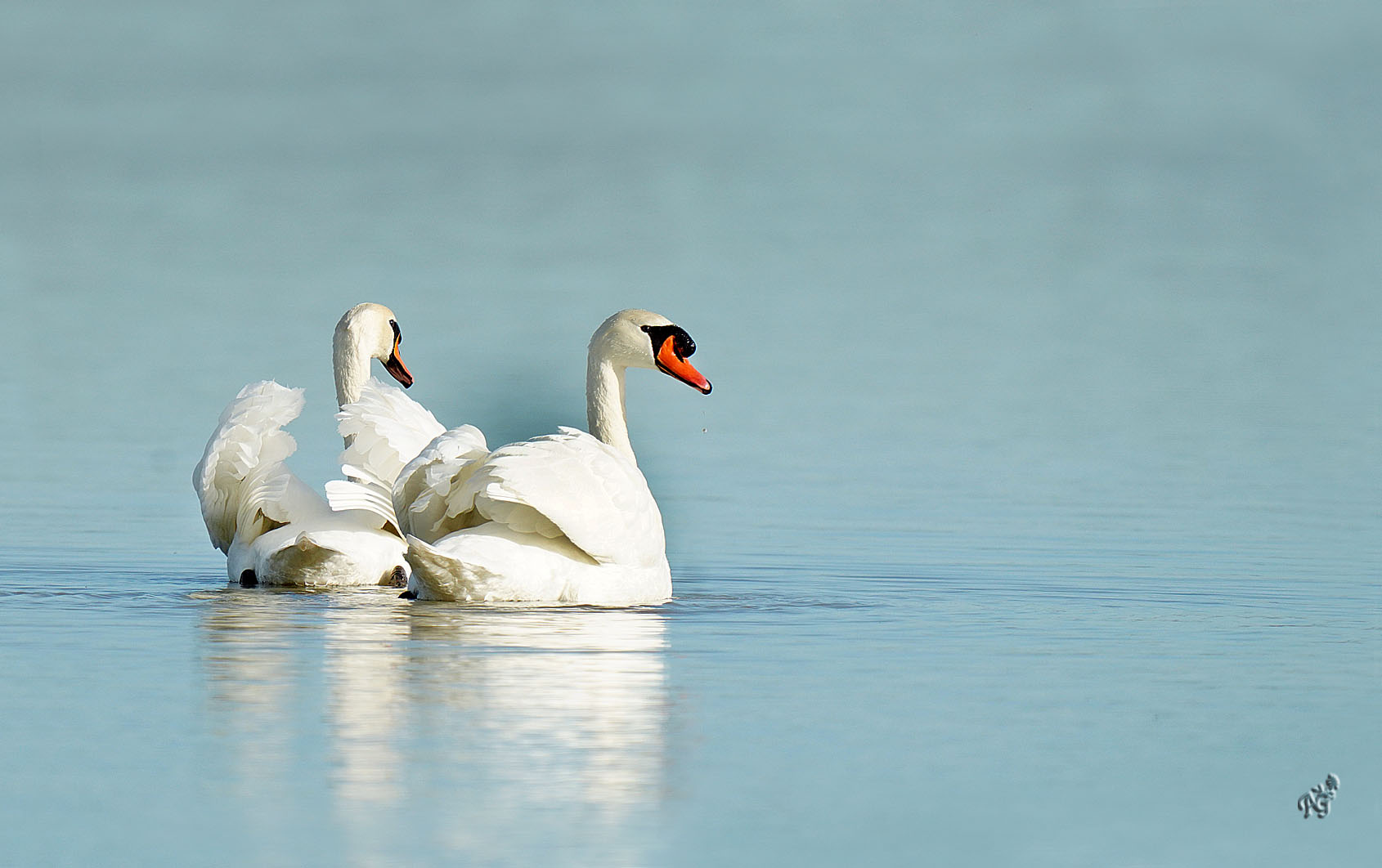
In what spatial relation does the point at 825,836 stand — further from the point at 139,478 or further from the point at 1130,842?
the point at 139,478

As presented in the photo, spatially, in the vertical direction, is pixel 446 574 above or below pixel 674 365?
below

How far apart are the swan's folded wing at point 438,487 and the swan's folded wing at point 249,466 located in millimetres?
994

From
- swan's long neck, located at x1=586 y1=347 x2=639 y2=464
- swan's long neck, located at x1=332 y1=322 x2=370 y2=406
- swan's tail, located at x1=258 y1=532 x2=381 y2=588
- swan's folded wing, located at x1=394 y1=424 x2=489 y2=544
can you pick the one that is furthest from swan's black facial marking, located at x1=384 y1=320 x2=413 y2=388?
swan's folded wing, located at x1=394 y1=424 x2=489 y2=544

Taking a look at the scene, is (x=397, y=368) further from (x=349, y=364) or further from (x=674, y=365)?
(x=674, y=365)

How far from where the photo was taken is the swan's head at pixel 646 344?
13.3m

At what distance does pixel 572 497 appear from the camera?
37.6 ft

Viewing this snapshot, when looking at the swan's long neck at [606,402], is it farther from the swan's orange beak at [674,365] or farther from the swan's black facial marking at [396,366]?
the swan's black facial marking at [396,366]

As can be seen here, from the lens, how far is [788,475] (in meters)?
17.8

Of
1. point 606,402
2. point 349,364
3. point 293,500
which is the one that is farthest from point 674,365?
point 349,364

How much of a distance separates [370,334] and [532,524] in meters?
3.64

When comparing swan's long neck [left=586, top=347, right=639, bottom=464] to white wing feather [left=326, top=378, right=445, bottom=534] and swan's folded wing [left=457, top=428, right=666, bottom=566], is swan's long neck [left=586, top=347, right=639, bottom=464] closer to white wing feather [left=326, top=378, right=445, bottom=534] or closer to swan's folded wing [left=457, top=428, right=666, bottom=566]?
white wing feather [left=326, top=378, right=445, bottom=534]

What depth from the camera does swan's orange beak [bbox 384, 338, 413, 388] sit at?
603 inches

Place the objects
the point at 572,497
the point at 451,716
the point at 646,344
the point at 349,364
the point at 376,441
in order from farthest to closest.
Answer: the point at 349,364 < the point at 646,344 < the point at 376,441 < the point at 572,497 < the point at 451,716

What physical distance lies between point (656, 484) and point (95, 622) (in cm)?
706
